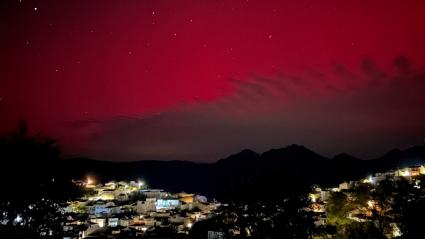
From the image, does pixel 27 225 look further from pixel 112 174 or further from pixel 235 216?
pixel 112 174

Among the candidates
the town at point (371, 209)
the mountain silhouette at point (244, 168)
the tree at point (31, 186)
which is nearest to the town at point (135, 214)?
the town at point (371, 209)

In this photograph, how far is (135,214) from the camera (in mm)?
46000

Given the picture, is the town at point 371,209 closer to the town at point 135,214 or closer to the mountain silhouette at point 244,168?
the town at point 135,214

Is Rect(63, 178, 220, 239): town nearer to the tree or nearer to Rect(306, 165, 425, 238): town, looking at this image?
Rect(306, 165, 425, 238): town

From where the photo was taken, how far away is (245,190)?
20.1 meters

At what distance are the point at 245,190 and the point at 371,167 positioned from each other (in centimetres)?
10902

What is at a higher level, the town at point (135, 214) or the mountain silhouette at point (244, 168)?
the mountain silhouette at point (244, 168)

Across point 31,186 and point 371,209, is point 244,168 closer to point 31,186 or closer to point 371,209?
point 371,209

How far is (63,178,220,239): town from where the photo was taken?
3513 cm

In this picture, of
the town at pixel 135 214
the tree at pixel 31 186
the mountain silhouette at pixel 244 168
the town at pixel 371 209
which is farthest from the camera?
the mountain silhouette at pixel 244 168

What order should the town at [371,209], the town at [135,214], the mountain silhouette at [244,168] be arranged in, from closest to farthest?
the town at [371,209]
the town at [135,214]
the mountain silhouette at [244,168]

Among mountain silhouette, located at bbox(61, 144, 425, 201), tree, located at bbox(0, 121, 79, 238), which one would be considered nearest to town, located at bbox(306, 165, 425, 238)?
tree, located at bbox(0, 121, 79, 238)

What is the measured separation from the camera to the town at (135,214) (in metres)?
35.1

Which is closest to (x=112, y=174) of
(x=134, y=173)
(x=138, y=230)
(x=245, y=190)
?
(x=134, y=173)
